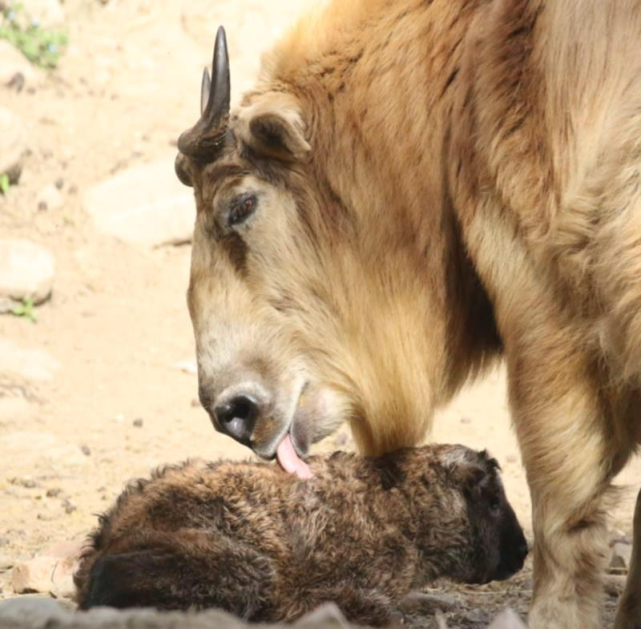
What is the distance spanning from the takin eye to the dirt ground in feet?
4.50

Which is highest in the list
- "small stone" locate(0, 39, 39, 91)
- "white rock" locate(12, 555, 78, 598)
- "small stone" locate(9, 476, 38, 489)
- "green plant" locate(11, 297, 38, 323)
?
"small stone" locate(0, 39, 39, 91)

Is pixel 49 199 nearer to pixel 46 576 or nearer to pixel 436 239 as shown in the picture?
pixel 46 576

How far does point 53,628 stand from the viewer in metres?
2.57

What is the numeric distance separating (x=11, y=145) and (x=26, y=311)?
4.42ft

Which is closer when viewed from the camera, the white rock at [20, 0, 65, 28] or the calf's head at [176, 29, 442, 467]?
the calf's head at [176, 29, 442, 467]

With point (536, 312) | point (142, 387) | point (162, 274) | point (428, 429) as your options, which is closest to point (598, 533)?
point (536, 312)

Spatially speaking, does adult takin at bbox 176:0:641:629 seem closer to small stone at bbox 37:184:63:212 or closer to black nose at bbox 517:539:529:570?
black nose at bbox 517:539:529:570

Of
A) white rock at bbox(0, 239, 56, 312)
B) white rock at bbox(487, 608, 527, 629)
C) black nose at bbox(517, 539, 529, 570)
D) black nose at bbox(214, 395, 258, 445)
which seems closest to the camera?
white rock at bbox(487, 608, 527, 629)

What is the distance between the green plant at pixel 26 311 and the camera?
27.6 ft

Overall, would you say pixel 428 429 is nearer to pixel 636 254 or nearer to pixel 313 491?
pixel 313 491

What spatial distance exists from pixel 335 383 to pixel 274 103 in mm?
1011

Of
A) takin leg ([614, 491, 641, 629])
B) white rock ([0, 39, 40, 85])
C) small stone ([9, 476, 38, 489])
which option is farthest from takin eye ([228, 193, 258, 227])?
white rock ([0, 39, 40, 85])

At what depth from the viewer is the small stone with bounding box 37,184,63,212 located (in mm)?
9227

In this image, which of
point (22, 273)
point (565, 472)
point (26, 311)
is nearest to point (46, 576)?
point (565, 472)
